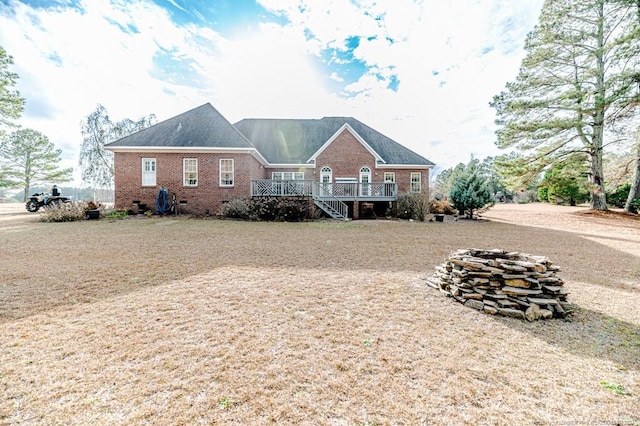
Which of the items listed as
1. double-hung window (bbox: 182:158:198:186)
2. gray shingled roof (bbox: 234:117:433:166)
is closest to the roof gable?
gray shingled roof (bbox: 234:117:433:166)

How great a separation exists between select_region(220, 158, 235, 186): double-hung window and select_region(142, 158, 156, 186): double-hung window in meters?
4.32

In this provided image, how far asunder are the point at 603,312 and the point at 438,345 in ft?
10.3

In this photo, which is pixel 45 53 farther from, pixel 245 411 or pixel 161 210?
pixel 245 411

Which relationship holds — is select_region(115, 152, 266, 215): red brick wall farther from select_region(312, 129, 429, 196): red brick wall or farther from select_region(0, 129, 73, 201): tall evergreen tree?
select_region(0, 129, 73, 201): tall evergreen tree

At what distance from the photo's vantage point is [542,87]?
18.1 meters

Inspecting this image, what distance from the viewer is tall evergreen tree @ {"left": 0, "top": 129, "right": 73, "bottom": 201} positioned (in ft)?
102

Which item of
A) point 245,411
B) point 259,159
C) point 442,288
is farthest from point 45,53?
point 442,288

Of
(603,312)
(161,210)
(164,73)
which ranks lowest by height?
(603,312)

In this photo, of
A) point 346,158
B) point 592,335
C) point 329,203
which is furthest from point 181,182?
point 592,335

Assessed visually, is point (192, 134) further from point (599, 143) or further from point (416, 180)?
point (599, 143)

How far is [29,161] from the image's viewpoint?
105 ft

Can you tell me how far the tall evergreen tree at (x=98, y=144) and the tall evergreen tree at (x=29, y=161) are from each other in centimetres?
990

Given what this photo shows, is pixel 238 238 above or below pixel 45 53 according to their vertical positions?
below

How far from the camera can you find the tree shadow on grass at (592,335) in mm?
2861
